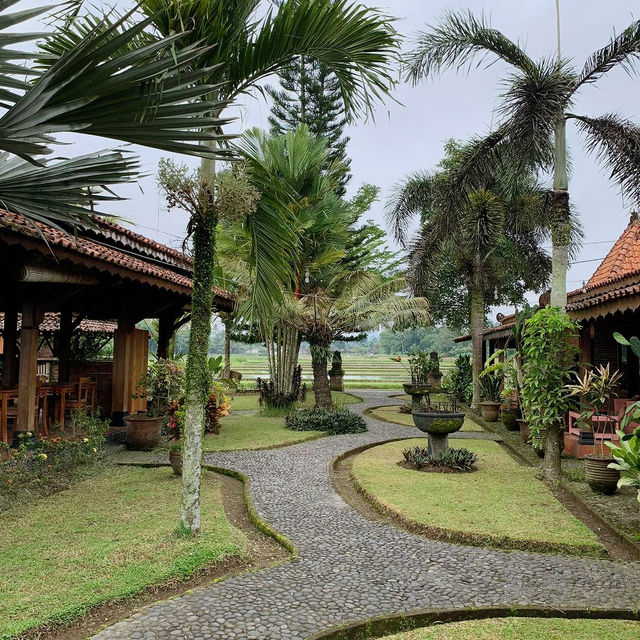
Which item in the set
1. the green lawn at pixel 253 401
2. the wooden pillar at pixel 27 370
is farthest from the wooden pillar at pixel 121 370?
the green lawn at pixel 253 401

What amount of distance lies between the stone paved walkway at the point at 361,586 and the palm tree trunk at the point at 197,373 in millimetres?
850

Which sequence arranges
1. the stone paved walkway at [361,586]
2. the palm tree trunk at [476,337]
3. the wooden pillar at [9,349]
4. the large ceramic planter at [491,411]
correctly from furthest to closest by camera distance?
the palm tree trunk at [476,337] < the large ceramic planter at [491,411] < the wooden pillar at [9,349] < the stone paved walkway at [361,586]

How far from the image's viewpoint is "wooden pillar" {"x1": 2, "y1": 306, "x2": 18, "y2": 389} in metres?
8.90

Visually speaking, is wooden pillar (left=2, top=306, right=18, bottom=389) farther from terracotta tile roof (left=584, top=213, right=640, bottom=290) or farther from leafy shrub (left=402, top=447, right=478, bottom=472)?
terracotta tile roof (left=584, top=213, right=640, bottom=290)

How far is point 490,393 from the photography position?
16.9m

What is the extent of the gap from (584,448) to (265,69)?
7378mm

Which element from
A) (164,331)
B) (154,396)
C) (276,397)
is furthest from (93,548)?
(276,397)

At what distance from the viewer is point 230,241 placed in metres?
13.9

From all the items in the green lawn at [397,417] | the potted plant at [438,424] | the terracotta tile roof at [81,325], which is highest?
the terracotta tile roof at [81,325]

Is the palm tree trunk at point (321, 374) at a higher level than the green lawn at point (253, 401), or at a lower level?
higher

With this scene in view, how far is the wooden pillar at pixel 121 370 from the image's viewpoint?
10008mm

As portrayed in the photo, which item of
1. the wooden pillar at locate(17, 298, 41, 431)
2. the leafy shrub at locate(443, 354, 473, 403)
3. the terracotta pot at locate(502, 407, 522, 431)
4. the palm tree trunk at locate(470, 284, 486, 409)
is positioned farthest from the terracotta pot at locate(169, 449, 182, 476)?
the leafy shrub at locate(443, 354, 473, 403)

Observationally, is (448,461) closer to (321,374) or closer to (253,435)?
(253,435)

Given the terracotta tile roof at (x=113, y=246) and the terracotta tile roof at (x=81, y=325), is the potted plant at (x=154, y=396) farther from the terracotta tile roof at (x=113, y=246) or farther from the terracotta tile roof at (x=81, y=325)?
the terracotta tile roof at (x=81, y=325)
